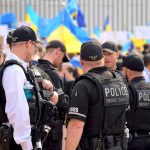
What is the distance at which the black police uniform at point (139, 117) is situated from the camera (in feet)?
23.9

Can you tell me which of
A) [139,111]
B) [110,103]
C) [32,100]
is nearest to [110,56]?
[139,111]

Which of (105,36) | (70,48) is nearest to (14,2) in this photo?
(105,36)

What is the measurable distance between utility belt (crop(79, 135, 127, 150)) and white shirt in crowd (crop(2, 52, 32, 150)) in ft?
1.91

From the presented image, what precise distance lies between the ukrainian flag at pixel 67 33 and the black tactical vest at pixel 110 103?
7.86 meters

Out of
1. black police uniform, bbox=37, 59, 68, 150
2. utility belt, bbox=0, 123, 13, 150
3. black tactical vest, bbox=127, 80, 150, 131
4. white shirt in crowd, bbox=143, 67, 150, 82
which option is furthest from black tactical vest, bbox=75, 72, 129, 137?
white shirt in crowd, bbox=143, 67, 150, 82

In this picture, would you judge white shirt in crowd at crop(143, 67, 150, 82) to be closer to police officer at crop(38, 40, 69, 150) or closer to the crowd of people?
police officer at crop(38, 40, 69, 150)

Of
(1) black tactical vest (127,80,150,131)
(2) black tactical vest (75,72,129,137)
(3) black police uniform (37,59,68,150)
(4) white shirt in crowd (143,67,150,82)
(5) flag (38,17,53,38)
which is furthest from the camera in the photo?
(5) flag (38,17,53,38)

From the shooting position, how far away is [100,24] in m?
29.1

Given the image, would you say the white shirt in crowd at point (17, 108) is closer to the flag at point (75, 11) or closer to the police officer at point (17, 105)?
the police officer at point (17, 105)

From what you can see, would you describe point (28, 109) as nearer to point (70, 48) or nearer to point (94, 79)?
point (94, 79)

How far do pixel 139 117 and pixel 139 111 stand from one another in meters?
0.06

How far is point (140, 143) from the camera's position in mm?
7332

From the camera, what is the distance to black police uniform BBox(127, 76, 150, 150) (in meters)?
7.29

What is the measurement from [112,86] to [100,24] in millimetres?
22973
